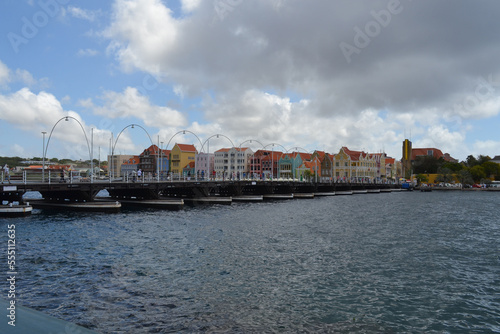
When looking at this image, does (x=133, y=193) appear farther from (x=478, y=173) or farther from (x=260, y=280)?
(x=478, y=173)

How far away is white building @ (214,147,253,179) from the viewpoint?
18212 centimetres

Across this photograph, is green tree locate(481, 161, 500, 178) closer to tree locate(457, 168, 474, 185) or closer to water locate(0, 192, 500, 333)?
tree locate(457, 168, 474, 185)

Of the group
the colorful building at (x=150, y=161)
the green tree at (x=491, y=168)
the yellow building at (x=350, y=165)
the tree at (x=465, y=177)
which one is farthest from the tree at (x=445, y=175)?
the colorful building at (x=150, y=161)

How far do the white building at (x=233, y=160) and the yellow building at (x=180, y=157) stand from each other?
1291cm

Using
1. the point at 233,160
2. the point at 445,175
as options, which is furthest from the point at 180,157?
the point at 445,175

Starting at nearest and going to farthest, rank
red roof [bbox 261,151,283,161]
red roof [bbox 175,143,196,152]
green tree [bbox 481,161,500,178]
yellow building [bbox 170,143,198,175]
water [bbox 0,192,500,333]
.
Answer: water [bbox 0,192,500,333], red roof [bbox 261,151,283,161], yellow building [bbox 170,143,198,175], red roof [bbox 175,143,196,152], green tree [bbox 481,161,500,178]

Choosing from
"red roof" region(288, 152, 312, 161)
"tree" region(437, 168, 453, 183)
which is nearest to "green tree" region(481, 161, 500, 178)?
"tree" region(437, 168, 453, 183)

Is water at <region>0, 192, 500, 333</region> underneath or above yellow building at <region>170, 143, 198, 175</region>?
underneath

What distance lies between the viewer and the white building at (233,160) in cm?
18212

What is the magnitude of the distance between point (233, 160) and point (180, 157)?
26.8m

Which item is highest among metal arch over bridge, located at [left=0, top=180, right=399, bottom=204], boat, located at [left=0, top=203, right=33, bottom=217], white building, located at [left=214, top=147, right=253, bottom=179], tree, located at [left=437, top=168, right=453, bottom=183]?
white building, located at [left=214, top=147, right=253, bottom=179]

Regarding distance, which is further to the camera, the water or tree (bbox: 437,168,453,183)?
tree (bbox: 437,168,453,183)

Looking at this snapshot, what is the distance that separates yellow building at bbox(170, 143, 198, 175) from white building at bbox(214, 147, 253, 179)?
1291 cm

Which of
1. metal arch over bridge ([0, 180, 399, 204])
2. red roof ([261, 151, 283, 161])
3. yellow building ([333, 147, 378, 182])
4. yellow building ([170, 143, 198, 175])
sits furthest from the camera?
yellow building ([170, 143, 198, 175])
